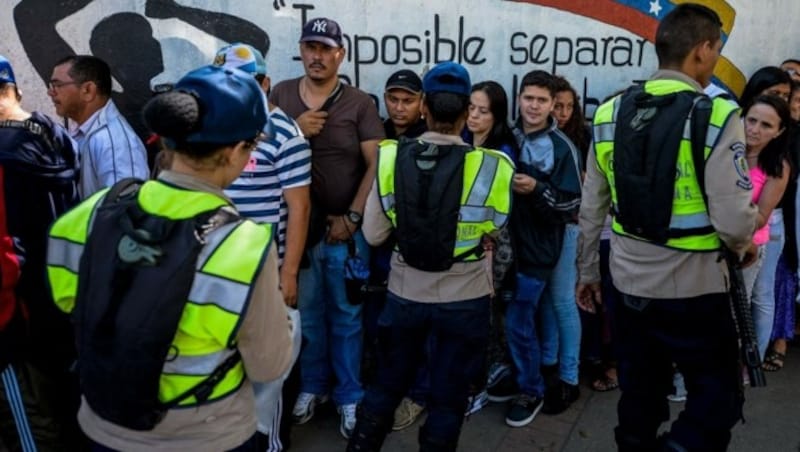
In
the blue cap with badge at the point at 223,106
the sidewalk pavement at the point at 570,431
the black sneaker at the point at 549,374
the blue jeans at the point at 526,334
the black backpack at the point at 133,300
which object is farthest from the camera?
the black sneaker at the point at 549,374

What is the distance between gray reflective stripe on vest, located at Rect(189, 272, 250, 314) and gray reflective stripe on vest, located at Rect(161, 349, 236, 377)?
15 centimetres

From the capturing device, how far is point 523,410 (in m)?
3.60

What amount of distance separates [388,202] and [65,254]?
1289 millimetres

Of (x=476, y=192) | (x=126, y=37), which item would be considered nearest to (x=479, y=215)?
(x=476, y=192)

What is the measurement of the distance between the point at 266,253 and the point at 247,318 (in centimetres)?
16

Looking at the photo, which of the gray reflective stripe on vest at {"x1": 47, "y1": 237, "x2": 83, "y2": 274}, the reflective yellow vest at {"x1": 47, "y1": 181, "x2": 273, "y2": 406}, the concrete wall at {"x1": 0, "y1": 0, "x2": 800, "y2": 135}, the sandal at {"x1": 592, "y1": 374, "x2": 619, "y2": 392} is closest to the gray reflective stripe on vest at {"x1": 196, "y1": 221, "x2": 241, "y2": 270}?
the reflective yellow vest at {"x1": 47, "y1": 181, "x2": 273, "y2": 406}

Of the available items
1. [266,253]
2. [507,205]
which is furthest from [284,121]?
[266,253]

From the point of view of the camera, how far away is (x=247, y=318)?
62.4 inches

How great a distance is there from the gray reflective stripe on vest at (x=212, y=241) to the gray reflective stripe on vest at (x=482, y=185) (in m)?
1.23

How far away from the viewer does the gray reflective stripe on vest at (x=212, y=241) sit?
4.97 ft

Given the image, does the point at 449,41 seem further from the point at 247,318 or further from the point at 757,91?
the point at 247,318

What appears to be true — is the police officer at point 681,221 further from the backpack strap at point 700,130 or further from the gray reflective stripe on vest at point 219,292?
the gray reflective stripe on vest at point 219,292

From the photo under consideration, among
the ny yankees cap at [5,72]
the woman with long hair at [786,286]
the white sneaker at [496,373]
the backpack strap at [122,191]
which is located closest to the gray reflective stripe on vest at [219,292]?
the backpack strap at [122,191]

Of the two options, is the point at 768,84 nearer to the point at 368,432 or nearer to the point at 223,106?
the point at 368,432
